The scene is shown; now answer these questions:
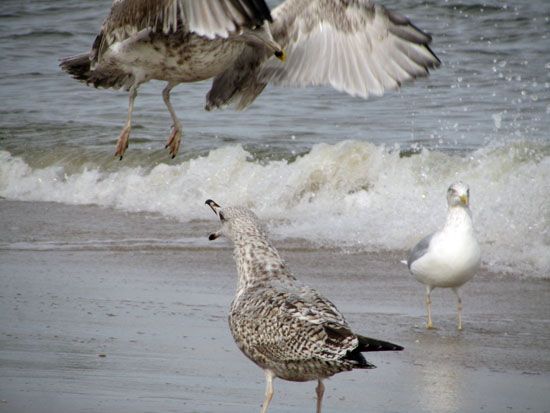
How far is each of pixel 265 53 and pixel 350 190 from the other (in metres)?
3.46

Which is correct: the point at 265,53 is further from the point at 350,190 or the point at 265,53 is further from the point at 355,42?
the point at 350,190

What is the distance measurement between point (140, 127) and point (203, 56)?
794cm

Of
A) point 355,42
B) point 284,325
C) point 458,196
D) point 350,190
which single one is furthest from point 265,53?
point 350,190

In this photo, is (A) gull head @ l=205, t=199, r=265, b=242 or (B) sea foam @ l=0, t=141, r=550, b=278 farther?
(B) sea foam @ l=0, t=141, r=550, b=278

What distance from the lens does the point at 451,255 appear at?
698 centimetres

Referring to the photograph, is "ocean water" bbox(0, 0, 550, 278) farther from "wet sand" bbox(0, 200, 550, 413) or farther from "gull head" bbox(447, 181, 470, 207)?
"wet sand" bbox(0, 200, 550, 413)

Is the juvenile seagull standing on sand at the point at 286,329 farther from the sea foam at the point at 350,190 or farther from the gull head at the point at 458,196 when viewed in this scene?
the sea foam at the point at 350,190

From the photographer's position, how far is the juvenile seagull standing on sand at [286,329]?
4.30m

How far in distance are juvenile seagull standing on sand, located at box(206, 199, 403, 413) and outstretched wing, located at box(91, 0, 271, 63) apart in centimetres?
146

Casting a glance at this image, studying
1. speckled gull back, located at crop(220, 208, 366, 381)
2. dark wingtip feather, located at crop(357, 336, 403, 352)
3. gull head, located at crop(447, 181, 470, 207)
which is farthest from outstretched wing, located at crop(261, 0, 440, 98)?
dark wingtip feather, located at crop(357, 336, 403, 352)

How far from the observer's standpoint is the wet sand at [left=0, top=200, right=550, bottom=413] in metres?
4.86

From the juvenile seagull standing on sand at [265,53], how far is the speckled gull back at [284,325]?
6.45 feet

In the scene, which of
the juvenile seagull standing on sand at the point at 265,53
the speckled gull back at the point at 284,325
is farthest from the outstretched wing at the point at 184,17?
the speckled gull back at the point at 284,325

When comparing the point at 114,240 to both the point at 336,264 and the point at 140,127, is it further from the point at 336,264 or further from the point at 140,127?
the point at 140,127
